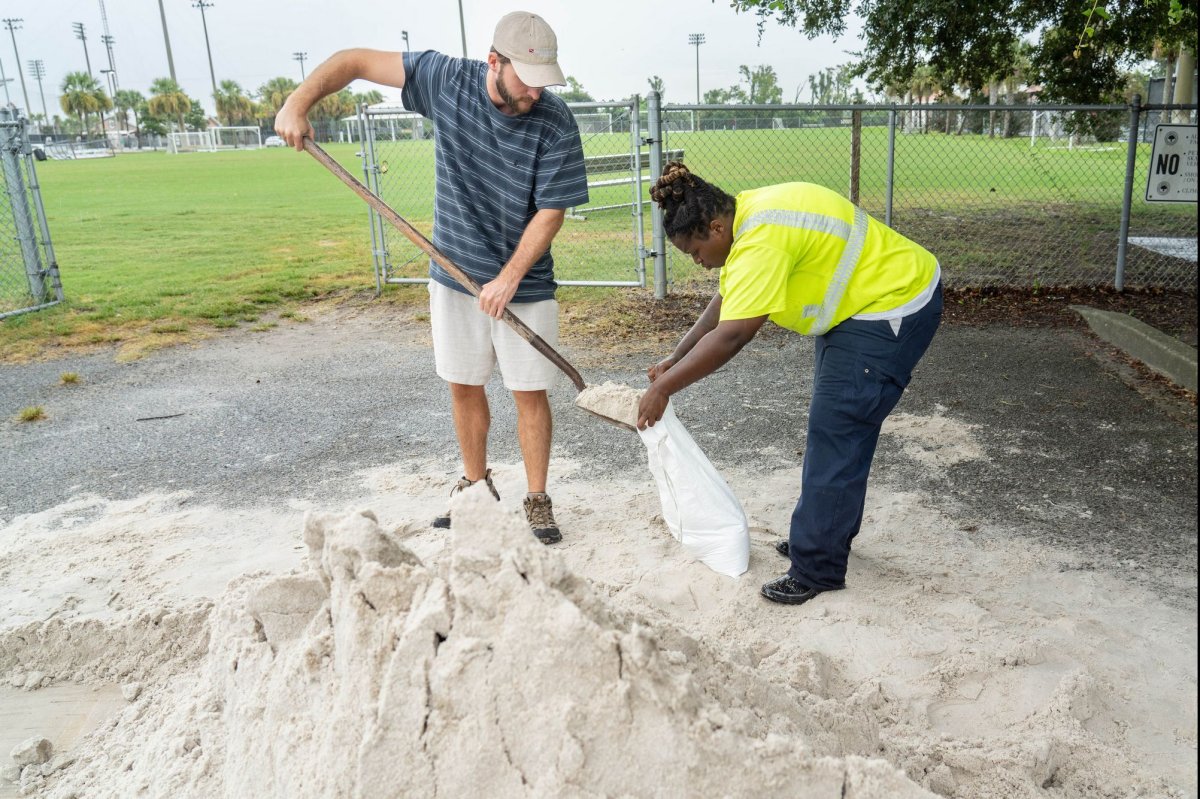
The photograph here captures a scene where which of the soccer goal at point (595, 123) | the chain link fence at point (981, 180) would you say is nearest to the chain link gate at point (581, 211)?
the soccer goal at point (595, 123)

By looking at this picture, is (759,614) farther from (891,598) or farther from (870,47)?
(870,47)

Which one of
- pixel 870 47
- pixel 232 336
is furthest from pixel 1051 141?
pixel 232 336

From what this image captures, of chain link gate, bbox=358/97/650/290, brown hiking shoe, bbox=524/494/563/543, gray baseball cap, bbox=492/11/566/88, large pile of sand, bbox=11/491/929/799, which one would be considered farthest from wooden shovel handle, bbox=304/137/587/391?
chain link gate, bbox=358/97/650/290

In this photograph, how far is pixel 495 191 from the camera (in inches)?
141

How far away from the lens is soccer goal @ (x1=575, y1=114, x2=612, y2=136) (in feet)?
31.2

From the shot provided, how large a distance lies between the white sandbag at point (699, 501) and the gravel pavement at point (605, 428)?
1.14 m

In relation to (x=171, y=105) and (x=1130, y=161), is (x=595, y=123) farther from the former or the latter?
(x=171, y=105)

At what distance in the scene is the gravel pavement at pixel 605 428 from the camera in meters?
4.14

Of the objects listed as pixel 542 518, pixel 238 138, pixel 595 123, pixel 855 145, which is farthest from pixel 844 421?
pixel 238 138

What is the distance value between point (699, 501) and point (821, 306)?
886mm

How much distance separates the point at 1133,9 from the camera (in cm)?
853

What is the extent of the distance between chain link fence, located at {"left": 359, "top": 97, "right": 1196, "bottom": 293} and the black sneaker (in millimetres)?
3859

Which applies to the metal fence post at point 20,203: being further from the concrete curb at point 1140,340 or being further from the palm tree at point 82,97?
the palm tree at point 82,97

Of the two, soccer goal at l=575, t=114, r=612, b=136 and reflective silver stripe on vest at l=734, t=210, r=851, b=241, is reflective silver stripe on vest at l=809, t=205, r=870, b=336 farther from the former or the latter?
soccer goal at l=575, t=114, r=612, b=136
